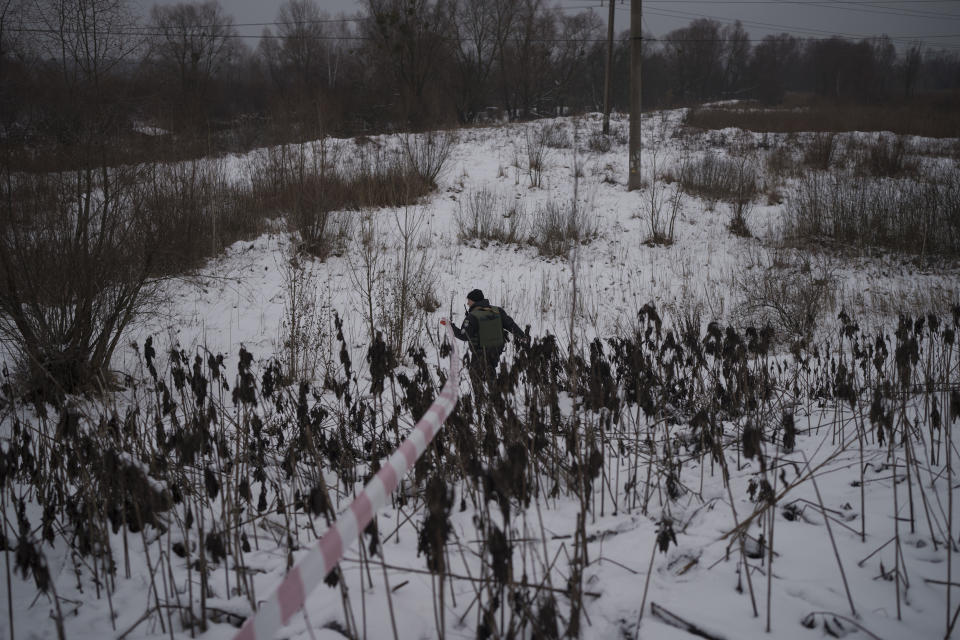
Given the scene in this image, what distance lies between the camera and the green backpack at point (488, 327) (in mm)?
5559

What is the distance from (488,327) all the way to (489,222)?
697 centimetres

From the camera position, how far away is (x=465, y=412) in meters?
3.40

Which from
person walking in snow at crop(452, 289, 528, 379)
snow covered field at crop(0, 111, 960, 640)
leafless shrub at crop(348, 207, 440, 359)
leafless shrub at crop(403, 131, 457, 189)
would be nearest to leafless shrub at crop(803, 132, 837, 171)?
leafless shrub at crop(403, 131, 457, 189)

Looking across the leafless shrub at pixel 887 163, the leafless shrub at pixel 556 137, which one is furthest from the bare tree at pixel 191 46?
the leafless shrub at pixel 887 163

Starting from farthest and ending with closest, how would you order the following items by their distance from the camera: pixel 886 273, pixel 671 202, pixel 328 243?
pixel 671 202 → pixel 328 243 → pixel 886 273

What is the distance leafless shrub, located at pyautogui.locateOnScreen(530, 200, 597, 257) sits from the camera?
11483mm

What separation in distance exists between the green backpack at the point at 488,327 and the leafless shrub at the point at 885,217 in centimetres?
935

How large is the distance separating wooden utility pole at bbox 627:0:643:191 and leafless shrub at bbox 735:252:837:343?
5026 millimetres

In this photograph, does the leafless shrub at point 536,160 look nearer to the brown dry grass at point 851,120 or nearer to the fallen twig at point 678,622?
the brown dry grass at point 851,120

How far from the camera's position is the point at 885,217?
10.8 metres

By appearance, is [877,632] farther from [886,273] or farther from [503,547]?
[886,273]

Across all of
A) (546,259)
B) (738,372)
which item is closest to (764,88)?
(546,259)

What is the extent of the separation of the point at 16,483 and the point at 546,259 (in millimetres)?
9482

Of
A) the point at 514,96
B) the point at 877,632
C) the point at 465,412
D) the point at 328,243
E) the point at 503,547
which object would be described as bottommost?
the point at 877,632
